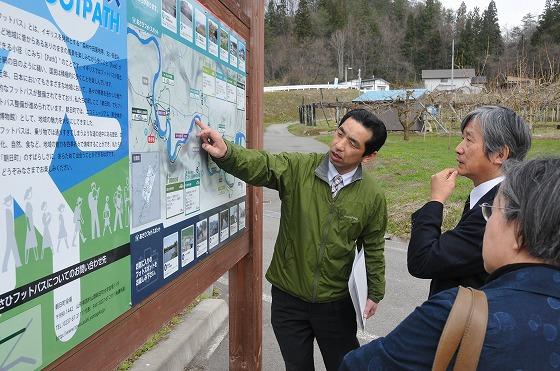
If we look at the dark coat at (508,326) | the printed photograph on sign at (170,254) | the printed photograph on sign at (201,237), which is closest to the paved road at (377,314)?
the printed photograph on sign at (201,237)

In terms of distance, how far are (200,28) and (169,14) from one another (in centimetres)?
27

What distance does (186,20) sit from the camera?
176cm

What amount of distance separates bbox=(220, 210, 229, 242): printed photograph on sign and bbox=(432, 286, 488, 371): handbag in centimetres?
133

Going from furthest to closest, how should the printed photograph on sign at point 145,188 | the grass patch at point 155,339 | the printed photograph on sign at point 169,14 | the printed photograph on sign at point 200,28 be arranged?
the grass patch at point 155,339 < the printed photograph on sign at point 200,28 < the printed photograph on sign at point 169,14 < the printed photograph on sign at point 145,188

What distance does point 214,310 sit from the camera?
12.4 ft

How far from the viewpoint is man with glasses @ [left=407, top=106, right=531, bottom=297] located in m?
1.75

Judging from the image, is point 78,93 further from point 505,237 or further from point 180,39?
point 505,237

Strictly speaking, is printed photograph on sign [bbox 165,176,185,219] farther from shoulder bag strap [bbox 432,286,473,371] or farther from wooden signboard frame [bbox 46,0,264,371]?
shoulder bag strap [bbox 432,286,473,371]

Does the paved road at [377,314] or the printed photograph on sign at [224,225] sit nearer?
the printed photograph on sign at [224,225]

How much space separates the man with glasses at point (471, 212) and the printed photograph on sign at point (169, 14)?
1.19 meters

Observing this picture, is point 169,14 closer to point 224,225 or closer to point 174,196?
point 174,196

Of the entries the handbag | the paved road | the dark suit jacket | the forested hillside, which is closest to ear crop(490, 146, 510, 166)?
the dark suit jacket

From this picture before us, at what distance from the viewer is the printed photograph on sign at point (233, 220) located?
2293 mm

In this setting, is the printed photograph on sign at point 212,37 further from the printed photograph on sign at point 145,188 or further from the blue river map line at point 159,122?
the printed photograph on sign at point 145,188
